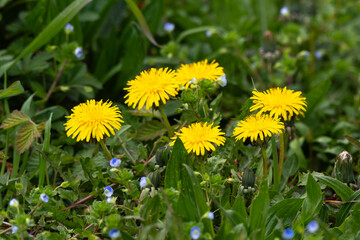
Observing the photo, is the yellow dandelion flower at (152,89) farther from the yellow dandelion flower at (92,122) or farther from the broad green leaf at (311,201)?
the broad green leaf at (311,201)

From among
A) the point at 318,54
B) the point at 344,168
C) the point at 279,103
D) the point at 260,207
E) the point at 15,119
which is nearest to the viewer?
the point at 260,207

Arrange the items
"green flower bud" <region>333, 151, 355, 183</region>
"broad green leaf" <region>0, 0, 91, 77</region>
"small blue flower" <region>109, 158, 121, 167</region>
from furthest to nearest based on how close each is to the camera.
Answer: "broad green leaf" <region>0, 0, 91, 77</region> → "green flower bud" <region>333, 151, 355, 183</region> → "small blue flower" <region>109, 158, 121, 167</region>

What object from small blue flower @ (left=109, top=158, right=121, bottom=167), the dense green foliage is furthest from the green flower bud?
small blue flower @ (left=109, top=158, right=121, bottom=167)

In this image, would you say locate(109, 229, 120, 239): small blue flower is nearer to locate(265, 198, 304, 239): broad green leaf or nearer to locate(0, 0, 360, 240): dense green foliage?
locate(0, 0, 360, 240): dense green foliage

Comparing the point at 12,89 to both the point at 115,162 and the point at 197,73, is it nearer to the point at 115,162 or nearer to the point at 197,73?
the point at 115,162

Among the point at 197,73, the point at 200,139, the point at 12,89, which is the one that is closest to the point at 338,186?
the point at 200,139

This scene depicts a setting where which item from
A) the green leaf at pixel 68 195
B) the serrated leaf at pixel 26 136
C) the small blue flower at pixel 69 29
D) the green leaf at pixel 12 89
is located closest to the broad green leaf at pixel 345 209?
the green leaf at pixel 68 195

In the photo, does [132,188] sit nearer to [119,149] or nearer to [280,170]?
[119,149]

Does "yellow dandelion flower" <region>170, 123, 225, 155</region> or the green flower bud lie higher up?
"yellow dandelion flower" <region>170, 123, 225, 155</region>
